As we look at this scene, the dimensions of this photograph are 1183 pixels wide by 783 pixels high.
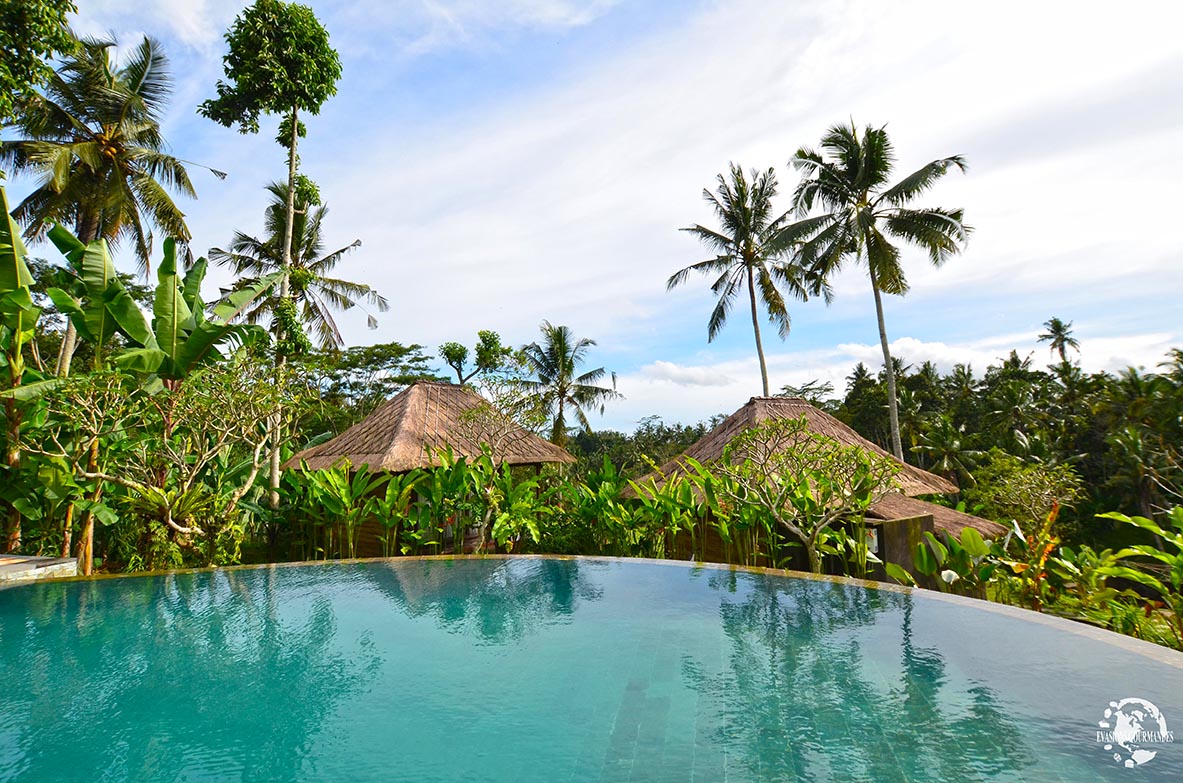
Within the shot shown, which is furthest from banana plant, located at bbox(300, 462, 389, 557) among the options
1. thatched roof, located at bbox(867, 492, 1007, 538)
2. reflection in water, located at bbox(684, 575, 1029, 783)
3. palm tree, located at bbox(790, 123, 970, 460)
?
palm tree, located at bbox(790, 123, 970, 460)

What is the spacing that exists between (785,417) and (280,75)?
972 cm

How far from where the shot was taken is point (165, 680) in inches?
162

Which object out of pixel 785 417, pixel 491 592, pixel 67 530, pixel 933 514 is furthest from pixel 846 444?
pixel 67 530

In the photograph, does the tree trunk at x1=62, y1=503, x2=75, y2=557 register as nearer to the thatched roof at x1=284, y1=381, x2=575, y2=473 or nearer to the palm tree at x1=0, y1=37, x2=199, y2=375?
the thatched roof at x1=284, y1=381, x2=575, y2=473

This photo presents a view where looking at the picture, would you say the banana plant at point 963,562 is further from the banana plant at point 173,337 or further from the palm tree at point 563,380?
the palm tree at point 563,380

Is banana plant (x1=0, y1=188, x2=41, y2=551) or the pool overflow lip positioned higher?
banana plant (x1=0, y1=188, x2=41, y2=551)

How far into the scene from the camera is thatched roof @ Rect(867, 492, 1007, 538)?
8828mm

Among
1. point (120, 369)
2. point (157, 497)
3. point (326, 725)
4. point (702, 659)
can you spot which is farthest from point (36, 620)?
point (702, 659)

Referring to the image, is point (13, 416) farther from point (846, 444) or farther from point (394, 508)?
point (846, 444)

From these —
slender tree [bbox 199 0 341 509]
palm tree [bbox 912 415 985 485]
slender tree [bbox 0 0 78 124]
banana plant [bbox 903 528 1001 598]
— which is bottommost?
banana plant [bbox 903 528 1001 598]

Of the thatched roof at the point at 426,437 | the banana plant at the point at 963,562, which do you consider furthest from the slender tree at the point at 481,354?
the banana plant at the point at 963,562

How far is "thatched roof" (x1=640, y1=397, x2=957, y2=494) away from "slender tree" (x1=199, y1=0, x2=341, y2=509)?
23.4 ft

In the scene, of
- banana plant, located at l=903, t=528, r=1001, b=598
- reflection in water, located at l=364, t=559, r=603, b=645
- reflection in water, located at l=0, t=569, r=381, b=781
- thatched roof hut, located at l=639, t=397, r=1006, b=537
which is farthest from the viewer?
thatched roof hut, located at l=639, t=397, r=1006, b=537

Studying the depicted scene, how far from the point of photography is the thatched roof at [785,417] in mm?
10898
